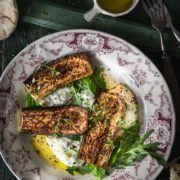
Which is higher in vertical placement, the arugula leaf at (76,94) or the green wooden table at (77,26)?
the green wooden table at (77,26)

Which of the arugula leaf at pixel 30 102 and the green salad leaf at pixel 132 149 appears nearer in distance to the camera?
the green salad leaf at pixel 132 149

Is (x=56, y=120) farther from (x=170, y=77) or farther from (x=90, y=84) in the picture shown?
(x=170, y=77)

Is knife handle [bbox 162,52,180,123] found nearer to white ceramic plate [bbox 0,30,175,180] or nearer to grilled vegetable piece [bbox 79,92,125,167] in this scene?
white ceramic plate [bbox 0,30,175,180]

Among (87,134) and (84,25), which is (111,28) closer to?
(84,25)

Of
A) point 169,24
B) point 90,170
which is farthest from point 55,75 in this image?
point 169,24

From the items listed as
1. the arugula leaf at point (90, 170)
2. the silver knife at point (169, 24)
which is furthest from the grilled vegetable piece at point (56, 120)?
the silver knife at point (169, 24)

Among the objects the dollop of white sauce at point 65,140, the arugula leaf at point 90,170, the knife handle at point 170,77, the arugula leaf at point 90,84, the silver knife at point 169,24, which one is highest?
the silver knife at point 169,24

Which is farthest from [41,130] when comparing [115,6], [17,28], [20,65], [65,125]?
[115,6]

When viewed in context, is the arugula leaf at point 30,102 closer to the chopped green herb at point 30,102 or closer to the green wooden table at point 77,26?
the chopped green herb at point 30,102
